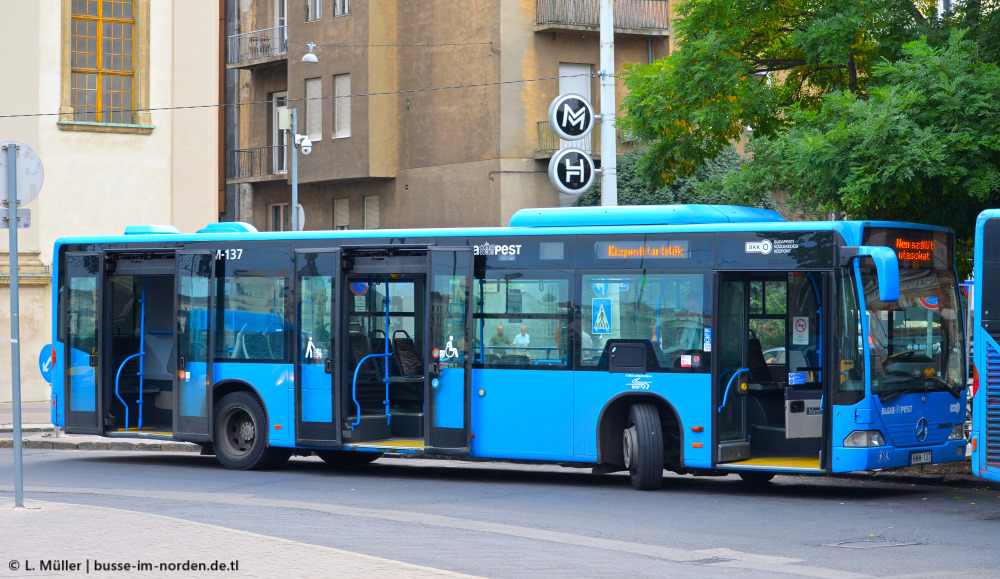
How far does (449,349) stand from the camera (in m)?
15.6

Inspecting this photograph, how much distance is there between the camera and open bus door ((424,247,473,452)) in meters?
15.5

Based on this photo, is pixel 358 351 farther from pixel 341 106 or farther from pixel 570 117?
pixel 341 106

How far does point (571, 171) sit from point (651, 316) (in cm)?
597

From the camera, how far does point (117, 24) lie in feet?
104

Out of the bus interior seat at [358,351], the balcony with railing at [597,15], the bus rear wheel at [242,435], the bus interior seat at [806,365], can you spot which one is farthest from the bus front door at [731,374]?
the balcony with railing at [597,15]

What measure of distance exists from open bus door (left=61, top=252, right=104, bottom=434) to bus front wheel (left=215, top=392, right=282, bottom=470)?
1.80 meters

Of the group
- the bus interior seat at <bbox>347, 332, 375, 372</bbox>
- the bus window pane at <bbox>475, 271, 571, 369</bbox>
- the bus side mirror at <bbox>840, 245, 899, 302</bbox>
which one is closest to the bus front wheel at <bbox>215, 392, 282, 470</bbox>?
the bus interior seat at <bbox>347, 332, 375, 372</bbox>

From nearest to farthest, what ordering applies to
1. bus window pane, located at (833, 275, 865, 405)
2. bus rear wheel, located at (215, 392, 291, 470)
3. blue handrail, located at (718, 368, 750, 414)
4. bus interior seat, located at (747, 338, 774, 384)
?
bus window pane, located at (833, 275, 865, 405), blue handrail, located at (718, 368, 750, 414), bus interior seat, located at (747, 338, 774, 384), bus rear wheel, located at (215, 392, 291, 470)

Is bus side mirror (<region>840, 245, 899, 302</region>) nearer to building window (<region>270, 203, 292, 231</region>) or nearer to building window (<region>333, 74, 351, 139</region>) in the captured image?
building window (<region>333, 74, 351, 139</region>)

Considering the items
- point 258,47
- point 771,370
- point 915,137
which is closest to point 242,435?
point 771,370

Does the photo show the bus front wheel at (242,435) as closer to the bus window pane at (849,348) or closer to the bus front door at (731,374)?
the bus front door at (731,374)

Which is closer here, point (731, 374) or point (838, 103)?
point (731, 374)

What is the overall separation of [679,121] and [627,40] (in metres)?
21.3

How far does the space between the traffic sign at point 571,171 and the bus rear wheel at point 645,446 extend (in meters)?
6.05
